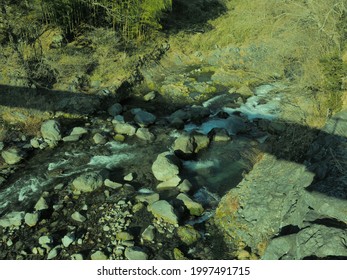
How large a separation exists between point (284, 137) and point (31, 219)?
6.97 metres

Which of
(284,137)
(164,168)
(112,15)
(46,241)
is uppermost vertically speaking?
(112,15)

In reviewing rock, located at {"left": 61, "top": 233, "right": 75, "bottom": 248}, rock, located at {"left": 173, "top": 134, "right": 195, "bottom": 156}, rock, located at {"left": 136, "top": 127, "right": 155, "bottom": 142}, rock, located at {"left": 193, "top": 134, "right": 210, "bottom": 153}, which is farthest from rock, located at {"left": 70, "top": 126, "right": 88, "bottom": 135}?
rock, located at {"left": 61, "top": 233, "right": 75, "bottom": 248}

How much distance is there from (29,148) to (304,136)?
8.13 metres

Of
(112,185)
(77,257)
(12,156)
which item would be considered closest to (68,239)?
(77,257)

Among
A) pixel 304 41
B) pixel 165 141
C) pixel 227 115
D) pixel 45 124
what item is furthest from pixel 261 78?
pixel 45 124

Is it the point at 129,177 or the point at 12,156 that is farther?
the point at 12,156

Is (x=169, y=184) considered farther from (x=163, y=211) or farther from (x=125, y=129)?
(x=125, y=129)

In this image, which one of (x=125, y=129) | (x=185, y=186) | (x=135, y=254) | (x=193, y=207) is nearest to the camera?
(x=135, y=254)

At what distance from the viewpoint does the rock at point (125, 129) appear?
12258mm

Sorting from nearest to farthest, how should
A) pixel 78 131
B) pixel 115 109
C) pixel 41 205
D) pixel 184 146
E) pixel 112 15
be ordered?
pixel 41 205 → pixel 184 146 → pixel 78 131 → pixel 115 109 → pixel 112 15

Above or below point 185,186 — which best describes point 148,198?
below

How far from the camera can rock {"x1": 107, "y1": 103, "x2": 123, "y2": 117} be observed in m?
Answer: 13.5

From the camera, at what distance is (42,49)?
15.0 metres

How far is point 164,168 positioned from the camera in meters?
10.0
